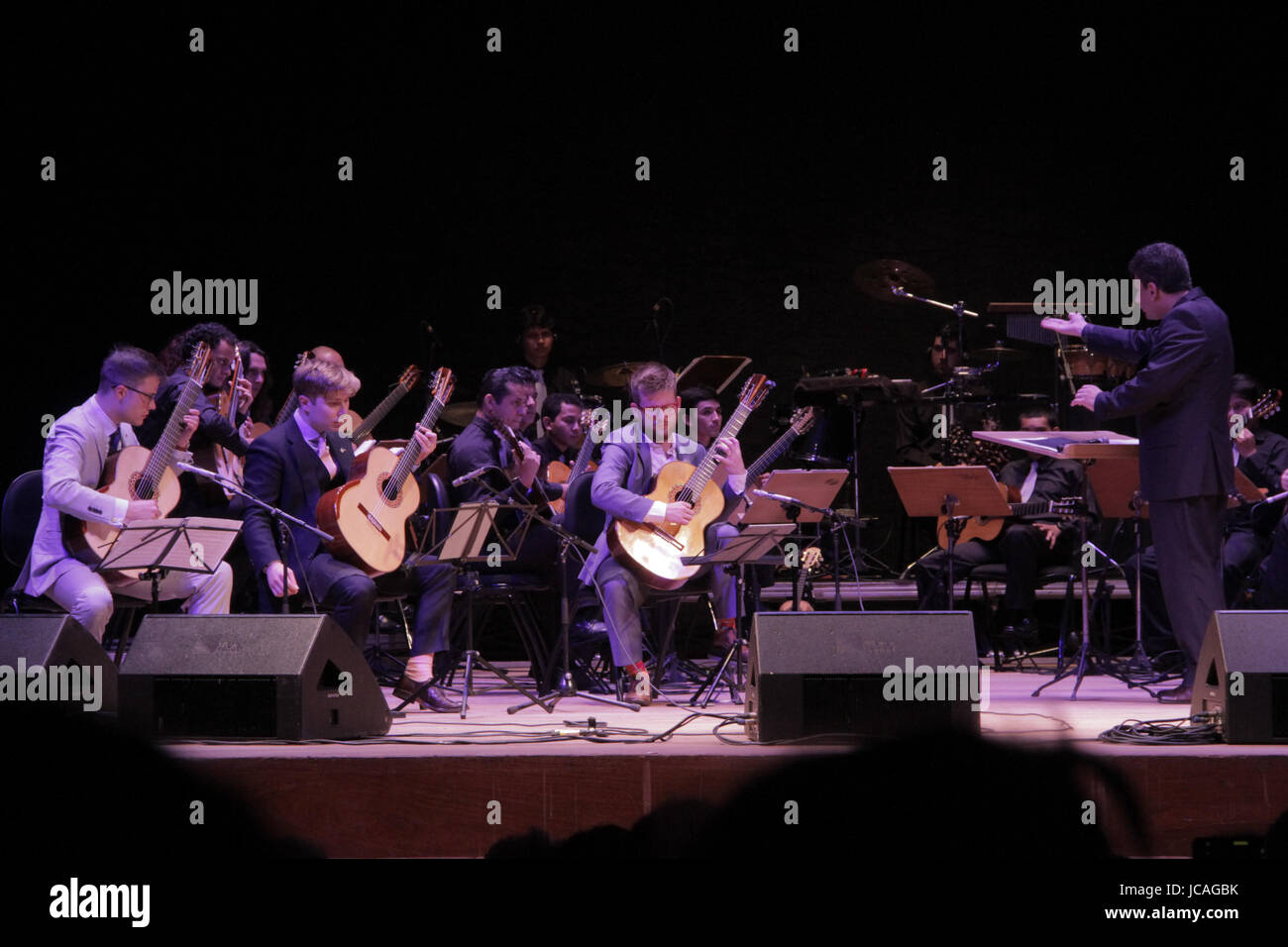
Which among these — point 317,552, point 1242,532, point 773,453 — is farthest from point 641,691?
point 1242,532

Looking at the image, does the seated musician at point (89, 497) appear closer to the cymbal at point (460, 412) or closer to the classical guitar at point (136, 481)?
the classical guitar at point (136, 481)

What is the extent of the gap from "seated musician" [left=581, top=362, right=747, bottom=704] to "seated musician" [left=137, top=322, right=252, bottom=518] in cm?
176

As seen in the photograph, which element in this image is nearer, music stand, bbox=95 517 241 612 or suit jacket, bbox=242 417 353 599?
music stand, bbox=95 517 241 612

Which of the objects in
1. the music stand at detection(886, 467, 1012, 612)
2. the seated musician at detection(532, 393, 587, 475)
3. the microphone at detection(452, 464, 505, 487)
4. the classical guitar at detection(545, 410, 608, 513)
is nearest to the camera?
the microphone at detection(452, 464, 505, 487)

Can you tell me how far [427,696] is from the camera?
542cm

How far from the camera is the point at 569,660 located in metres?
5.92

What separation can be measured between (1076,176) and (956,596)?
130 inches

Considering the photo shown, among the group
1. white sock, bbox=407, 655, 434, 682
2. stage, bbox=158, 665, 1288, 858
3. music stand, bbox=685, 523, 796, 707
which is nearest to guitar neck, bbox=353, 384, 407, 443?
white sock, bbox=407, 655, 434, 682

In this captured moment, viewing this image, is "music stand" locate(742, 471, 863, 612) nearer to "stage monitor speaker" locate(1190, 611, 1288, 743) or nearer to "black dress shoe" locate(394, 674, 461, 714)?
"black dress shoe" locate(394, 674, 461, 714)

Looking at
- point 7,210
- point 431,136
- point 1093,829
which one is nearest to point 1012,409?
point 431,136

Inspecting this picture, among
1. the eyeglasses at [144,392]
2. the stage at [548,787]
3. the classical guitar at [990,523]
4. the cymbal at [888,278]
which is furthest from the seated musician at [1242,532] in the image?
the eyeglasses at [144,392]

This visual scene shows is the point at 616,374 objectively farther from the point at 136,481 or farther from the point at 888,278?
the point at 136,481

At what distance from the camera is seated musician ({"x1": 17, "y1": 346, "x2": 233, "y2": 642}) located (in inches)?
202
